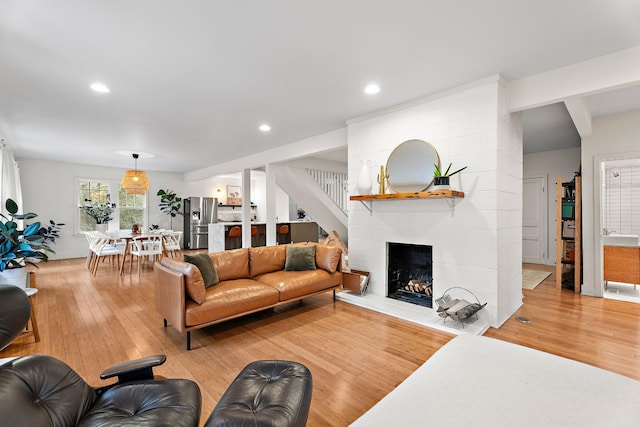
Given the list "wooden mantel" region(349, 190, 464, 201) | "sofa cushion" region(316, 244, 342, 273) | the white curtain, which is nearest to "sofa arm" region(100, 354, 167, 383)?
"sofa cushion" region(316, 244, 342, 273)

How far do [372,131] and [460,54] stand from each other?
5.19 feet

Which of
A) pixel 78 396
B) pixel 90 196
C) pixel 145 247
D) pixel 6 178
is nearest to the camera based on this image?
pixel 78 396

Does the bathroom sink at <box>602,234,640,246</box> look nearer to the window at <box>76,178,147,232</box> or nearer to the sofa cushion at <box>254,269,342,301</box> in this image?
the sofa cushion at <box>254,269,342,301</box>

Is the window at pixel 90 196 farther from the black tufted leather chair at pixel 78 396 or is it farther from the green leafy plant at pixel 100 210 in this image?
the black tufted leather chair at pixel 78 396

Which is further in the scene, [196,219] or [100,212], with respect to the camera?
[196,219]

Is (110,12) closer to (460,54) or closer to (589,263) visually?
(460,54)

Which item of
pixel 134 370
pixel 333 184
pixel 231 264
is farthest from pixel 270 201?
pixel 134 370

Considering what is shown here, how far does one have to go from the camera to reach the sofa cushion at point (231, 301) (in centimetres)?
266

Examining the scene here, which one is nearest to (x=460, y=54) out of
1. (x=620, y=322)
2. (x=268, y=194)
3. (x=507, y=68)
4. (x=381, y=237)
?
(x=507, y=68)

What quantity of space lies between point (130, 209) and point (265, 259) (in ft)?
23.6

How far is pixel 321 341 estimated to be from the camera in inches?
109

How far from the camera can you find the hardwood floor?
215 cm

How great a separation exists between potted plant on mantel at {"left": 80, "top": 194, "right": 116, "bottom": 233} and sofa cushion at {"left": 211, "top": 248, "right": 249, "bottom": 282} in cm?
684

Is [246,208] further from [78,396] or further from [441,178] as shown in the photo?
[78,396]
